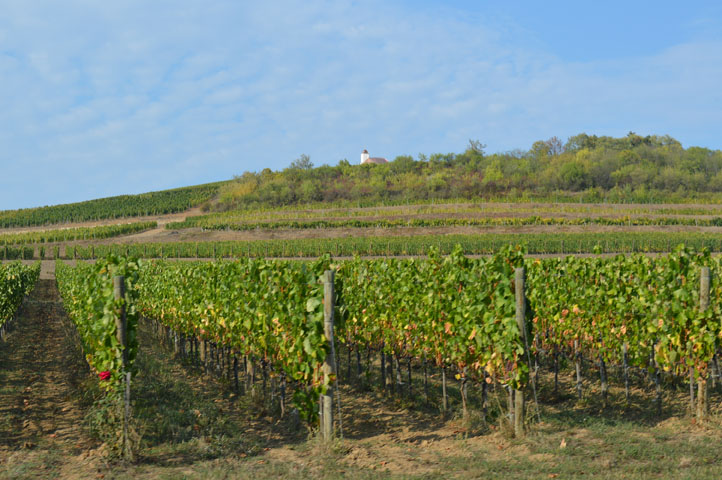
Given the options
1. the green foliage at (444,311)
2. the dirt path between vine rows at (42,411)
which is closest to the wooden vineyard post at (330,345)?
the green foliage at (444,311)

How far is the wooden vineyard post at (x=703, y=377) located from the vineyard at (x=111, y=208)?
9888 centimetres

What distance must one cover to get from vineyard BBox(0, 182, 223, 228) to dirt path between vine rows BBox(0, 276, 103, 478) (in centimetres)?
8536

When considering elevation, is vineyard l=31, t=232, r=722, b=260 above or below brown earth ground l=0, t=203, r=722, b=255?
below

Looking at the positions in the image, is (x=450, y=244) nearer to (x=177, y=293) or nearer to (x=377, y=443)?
(x=177, y=293)

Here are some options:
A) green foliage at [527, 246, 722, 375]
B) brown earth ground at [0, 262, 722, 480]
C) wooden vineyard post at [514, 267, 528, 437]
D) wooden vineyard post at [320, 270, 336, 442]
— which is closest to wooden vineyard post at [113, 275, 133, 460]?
brown earth ground at [0, 262, 722, 480]

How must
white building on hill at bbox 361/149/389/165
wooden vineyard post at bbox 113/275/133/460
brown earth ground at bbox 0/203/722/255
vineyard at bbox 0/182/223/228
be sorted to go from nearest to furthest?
1. wooden vineyard post at bbox 113/275/133/460
2. brown earth ground at bbox 0/203/722/255
3. vineyard at bbox 0/182/223/228
4. white building on hill at bbox 361/149/389/165

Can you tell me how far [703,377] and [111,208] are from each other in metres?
108

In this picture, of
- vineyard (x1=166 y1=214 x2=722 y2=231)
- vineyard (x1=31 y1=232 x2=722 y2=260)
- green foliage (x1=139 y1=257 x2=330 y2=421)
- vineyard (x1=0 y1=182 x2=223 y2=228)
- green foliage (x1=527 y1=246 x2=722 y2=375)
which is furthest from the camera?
vineyard (x1=0 y1=182 x2=223 y2=228)

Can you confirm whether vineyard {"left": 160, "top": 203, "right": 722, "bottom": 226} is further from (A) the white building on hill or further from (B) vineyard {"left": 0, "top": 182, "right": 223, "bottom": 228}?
(A) the white building on hill

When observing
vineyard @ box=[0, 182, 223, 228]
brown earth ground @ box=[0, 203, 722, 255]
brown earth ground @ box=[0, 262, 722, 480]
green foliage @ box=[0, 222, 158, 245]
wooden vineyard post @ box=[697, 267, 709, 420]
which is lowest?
brown earth ground @ box=[0, 262, 722, 480]

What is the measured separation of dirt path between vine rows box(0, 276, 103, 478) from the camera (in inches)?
245

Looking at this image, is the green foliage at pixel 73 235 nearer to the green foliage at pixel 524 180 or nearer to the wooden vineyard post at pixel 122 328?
the green foliage at pixel 524 180

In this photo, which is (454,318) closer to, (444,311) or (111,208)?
(444,311)

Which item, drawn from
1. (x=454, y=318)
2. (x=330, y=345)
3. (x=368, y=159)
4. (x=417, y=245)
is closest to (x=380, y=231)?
(x=417, y=245)
